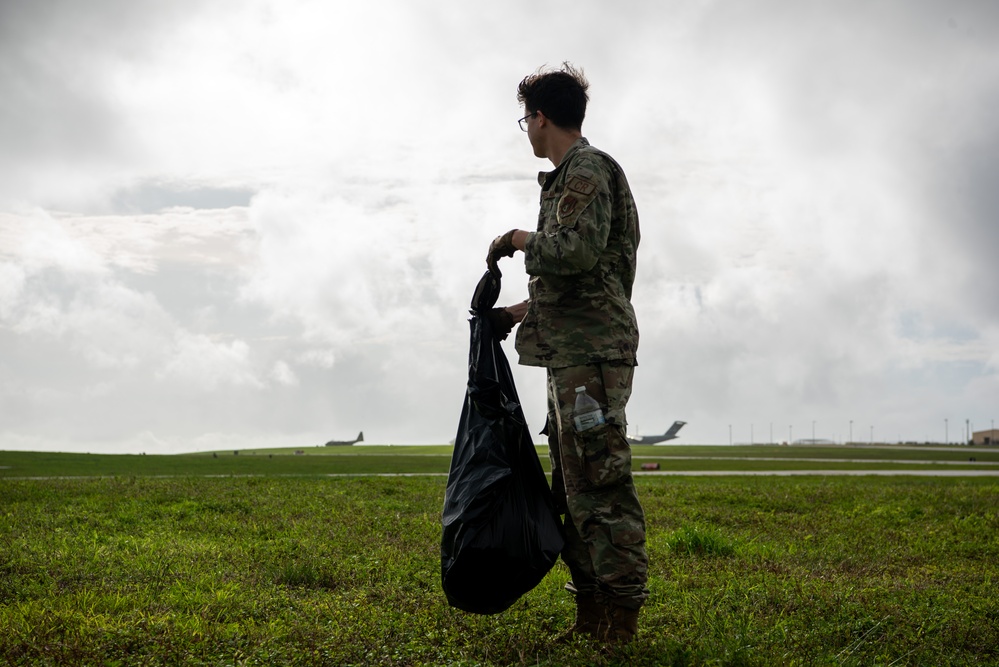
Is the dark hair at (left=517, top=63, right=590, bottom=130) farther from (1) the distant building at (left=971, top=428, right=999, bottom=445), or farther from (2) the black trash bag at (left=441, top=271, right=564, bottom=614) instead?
(1) the distant building at (left=971, top=428, right=999, bottom=445)

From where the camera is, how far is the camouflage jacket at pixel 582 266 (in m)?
4.07

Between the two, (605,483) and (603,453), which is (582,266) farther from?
(605,483)

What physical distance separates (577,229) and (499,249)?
0.58 metres

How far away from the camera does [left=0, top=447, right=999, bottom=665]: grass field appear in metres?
4.21

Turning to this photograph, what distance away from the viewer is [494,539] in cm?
409

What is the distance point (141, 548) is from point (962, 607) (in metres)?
6.16

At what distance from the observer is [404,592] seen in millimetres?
5531

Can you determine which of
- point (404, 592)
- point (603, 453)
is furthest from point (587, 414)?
point (404, 592)

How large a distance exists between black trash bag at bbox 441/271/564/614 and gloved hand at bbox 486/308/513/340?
9.2 inches

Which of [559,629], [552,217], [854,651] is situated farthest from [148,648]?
[854,651]

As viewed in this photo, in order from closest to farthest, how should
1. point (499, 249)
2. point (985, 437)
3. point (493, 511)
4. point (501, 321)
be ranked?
point (493, 511) < point (499, 249) < point (501, 321) < point (985, 437)

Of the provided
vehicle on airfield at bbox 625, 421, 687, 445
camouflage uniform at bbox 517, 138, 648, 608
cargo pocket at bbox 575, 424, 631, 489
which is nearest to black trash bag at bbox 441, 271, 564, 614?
camouflage uniform at bbox 517, 138, 648, 608

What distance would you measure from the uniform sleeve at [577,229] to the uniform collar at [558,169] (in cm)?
13

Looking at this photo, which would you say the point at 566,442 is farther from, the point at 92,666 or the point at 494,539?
the point at 92,666
